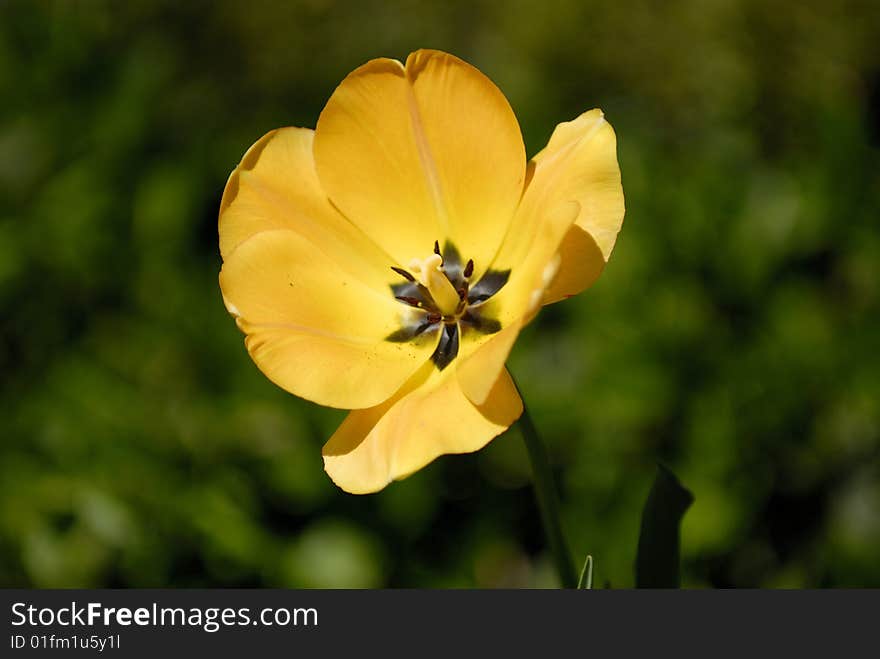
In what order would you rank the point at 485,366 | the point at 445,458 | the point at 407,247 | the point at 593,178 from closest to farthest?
the point at 485,366
the point at 593,178
the point at 407,247
the point at 445,458

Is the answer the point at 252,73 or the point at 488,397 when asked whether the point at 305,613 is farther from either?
the point at 252,73

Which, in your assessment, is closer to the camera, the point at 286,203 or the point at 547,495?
the point at 547,495

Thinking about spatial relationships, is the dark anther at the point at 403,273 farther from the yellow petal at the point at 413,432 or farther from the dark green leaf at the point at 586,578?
the dark green leaf at the point at 586,578

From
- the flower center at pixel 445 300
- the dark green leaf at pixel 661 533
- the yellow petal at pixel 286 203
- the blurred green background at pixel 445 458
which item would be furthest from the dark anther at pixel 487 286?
the blurred green background at pixel 445 458

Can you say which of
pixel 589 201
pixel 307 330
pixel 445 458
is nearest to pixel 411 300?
pixel 307 330

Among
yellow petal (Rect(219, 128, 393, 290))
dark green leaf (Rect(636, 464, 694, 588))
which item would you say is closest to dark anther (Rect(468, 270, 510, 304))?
yellow petal (Rect(219, 128, 393, 290))

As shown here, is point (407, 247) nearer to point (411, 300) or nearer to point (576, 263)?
point (411, 300)

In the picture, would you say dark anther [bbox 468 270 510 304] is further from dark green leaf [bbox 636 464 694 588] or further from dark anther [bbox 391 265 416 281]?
dark green leaf [bbox 636 464 694 588]
